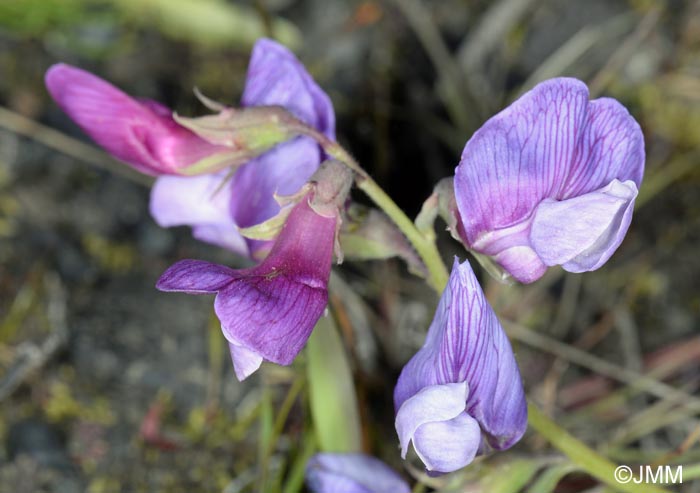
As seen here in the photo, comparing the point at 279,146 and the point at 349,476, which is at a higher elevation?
the point at 279,146

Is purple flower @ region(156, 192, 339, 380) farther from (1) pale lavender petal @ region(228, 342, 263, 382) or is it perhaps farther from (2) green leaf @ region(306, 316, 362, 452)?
(2) green leaf @ region(306, 316, 362, 452)

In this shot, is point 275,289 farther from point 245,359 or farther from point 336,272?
point 336,272

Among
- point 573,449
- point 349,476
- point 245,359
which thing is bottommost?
point 349,476

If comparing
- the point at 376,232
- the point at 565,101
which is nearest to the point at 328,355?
the point at 376,232

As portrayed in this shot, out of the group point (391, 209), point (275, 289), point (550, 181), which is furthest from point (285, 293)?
point (550, 181)

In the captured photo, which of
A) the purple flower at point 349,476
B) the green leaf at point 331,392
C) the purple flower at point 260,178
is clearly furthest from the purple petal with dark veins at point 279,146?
the purple flower at point 349,476

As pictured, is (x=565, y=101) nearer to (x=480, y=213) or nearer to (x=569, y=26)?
(x=480, y=213)

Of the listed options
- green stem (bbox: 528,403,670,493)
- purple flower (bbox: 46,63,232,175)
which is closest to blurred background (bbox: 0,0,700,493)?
green stem (bbox: 528,403,670,493)
